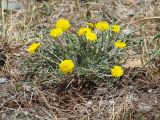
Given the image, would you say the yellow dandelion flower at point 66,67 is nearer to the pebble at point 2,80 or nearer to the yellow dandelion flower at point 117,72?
the yellow dandelion flower at point 117,72

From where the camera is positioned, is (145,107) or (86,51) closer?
(145,107)

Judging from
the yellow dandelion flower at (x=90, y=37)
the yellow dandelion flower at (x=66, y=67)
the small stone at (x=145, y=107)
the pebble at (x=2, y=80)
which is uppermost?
the yellow dandelion flower at (x=90, y=37)

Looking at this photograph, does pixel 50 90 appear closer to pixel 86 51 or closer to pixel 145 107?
pixel 86 51

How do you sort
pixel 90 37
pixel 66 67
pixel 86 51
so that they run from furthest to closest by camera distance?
1. pixel 86 51
2. pixel 90 37
3. pixel 66 67

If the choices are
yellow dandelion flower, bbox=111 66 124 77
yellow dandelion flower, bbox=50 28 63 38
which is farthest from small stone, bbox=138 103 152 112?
yellow dandelion flower, bbox=50 28 63 38

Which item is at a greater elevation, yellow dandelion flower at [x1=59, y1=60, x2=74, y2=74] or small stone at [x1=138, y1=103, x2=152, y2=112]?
yellow dandelion flower at [x1=59, y1=60, x2=74, y2=74]

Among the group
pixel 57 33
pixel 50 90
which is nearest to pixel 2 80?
pixel 50 90

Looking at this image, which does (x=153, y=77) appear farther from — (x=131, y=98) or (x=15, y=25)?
(x=15, y=25)

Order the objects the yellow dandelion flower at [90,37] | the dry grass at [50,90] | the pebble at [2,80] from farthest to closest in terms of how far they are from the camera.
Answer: the pebble at [2,80] < the yellow dandelion flower at [90,37] < the dry grass at [50,90]

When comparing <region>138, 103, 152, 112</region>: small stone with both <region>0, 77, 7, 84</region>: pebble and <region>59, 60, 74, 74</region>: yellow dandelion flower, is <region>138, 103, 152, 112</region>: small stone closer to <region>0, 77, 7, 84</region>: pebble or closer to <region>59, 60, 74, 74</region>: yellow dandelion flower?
<region>59, 60, 74, 74</region>: yellow dandelion flower

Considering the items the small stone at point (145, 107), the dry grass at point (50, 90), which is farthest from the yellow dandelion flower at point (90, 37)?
the small stone at point (145, 107)

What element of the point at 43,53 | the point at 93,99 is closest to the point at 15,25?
the point at 43,53
